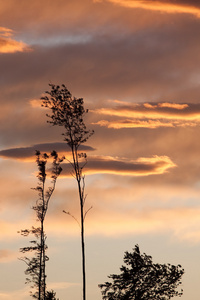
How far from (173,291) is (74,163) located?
786 inches

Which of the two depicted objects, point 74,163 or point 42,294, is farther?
point 42,294

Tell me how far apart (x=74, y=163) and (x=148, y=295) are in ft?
62.6

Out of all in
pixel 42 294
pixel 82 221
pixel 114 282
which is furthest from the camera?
pixel 42 294

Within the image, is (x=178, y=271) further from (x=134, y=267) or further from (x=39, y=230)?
(x=39, y=230)

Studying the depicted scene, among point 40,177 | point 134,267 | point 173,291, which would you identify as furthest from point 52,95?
point 173,291

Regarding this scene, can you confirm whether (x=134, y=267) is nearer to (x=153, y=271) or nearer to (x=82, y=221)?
(x=153, y=271)

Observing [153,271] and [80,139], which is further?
[153,271]

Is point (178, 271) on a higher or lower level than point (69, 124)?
lower

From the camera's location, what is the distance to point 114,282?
5347 cm

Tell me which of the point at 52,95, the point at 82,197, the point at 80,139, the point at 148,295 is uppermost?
the point at 52,95

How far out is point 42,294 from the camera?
58812mm

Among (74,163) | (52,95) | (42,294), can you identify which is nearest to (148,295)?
(42,294)

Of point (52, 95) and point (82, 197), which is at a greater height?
point (52, 95)

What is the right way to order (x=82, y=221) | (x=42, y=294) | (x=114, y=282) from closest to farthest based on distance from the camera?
(x=82, y=221) → (x=114, y=282) → (x=42, y=294)
